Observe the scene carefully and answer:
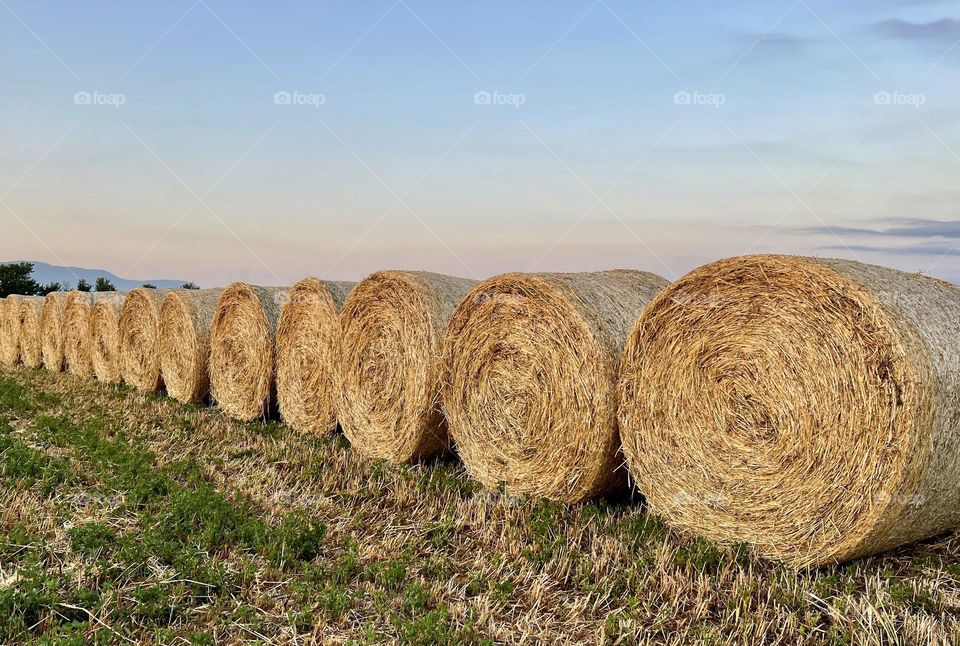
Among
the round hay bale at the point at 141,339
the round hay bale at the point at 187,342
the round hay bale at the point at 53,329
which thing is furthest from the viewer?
the round hay bale at the point at 53,329

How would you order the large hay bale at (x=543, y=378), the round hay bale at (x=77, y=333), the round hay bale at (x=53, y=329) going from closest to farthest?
the large hay bale at (x=543, y=378) → the round hay bale at (x=77, y=333) → the round hay bale at (x=53, y=329)

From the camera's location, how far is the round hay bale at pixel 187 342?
11.0m

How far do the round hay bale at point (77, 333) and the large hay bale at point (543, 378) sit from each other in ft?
36.8

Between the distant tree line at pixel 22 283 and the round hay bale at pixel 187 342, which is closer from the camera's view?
the round hay bale at pixel 187 342

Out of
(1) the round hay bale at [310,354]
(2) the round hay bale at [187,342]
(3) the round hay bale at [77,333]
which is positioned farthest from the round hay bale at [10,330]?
(1) the round hay bale at [310,354]

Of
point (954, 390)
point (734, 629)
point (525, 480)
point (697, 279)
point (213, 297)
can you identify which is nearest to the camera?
point (734, 629)

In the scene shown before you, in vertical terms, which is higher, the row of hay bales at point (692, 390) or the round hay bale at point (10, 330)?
the round hay bale at point (10, 330)

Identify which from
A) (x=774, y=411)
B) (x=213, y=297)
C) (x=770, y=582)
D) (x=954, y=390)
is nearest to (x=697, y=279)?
(x=774, y=411)

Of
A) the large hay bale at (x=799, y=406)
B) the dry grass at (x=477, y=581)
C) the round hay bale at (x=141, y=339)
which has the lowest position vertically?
the dry grass at (x=477, y=581)

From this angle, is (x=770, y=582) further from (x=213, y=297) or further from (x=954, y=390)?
(x=213, y=297)

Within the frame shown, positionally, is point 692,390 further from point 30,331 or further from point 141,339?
point 30,331

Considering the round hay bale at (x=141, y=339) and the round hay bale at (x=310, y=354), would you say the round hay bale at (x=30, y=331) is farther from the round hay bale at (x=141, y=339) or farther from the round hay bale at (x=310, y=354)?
the round hay bale at (x=310, y=354)

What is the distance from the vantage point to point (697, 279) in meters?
5.25

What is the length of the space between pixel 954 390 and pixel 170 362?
34.5 feet
